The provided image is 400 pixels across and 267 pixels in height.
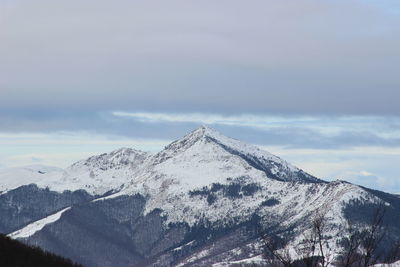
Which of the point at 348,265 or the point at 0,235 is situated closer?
the point at 348,265

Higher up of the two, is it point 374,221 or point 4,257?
point 374,221

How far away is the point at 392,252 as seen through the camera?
214 feet

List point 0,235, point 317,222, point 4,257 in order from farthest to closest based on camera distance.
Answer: point 0,235 < point 4,257 < point 317,222

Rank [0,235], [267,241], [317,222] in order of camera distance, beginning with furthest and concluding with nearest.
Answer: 1. [0,235]
2. [267,241]
3. [317,222]

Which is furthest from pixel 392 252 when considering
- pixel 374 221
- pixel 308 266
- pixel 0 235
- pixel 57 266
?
pixel 0 235

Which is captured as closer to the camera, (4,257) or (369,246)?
(369,246)

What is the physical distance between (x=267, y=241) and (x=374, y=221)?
8891 mm

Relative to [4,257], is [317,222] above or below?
above

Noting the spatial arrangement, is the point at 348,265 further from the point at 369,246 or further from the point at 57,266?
the point at 57,266

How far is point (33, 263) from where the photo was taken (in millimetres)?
84875

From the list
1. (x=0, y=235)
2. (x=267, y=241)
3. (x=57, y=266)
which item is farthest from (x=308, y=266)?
(x=0, y=235)

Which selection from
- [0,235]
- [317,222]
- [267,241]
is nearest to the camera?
[317,222]

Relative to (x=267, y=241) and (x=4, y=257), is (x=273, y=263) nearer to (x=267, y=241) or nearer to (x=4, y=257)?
(x=267, y=241)

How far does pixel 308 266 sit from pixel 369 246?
16.2ft
